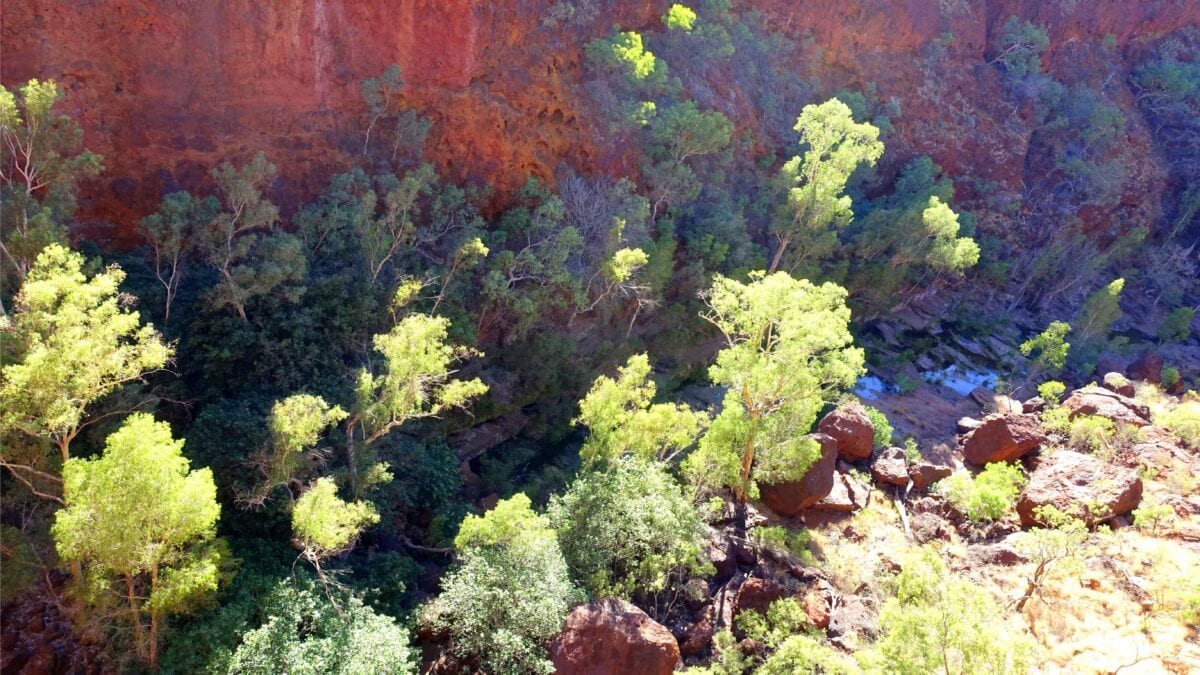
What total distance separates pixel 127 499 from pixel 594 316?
22.3 metres

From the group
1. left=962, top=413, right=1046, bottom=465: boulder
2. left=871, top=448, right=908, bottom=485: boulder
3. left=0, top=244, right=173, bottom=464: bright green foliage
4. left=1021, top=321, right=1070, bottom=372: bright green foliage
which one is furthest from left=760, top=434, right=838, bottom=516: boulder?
left=0, top=244, right=173, bottom=464: bright green foliage

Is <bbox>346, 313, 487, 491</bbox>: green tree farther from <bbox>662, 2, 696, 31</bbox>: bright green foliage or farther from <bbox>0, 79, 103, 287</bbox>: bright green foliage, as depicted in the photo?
<bbox>662, 2, 696, 31</bbox>: bright green foliage

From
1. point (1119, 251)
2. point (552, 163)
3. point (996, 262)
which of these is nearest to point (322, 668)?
point (552, 163)

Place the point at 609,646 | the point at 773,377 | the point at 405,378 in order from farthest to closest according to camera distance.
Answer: the point at 773,377, the point at 405,378, the point at 609,646

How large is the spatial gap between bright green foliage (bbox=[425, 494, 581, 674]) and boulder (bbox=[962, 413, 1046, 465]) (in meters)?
21.0

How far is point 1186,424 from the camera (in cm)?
3053

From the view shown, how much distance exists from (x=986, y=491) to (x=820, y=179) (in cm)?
1756

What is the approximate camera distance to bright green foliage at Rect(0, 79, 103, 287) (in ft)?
57.1

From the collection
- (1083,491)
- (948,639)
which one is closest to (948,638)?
(948,639)

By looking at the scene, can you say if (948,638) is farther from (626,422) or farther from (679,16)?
(679,16)

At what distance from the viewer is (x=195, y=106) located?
1008 inches

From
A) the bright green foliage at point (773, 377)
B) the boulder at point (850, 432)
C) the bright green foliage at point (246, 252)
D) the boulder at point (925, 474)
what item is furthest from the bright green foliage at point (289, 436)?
the boulder at point (925, 474)

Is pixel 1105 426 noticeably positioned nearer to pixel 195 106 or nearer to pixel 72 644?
pixel 72 644

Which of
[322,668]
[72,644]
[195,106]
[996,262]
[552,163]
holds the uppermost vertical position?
[195,106]
